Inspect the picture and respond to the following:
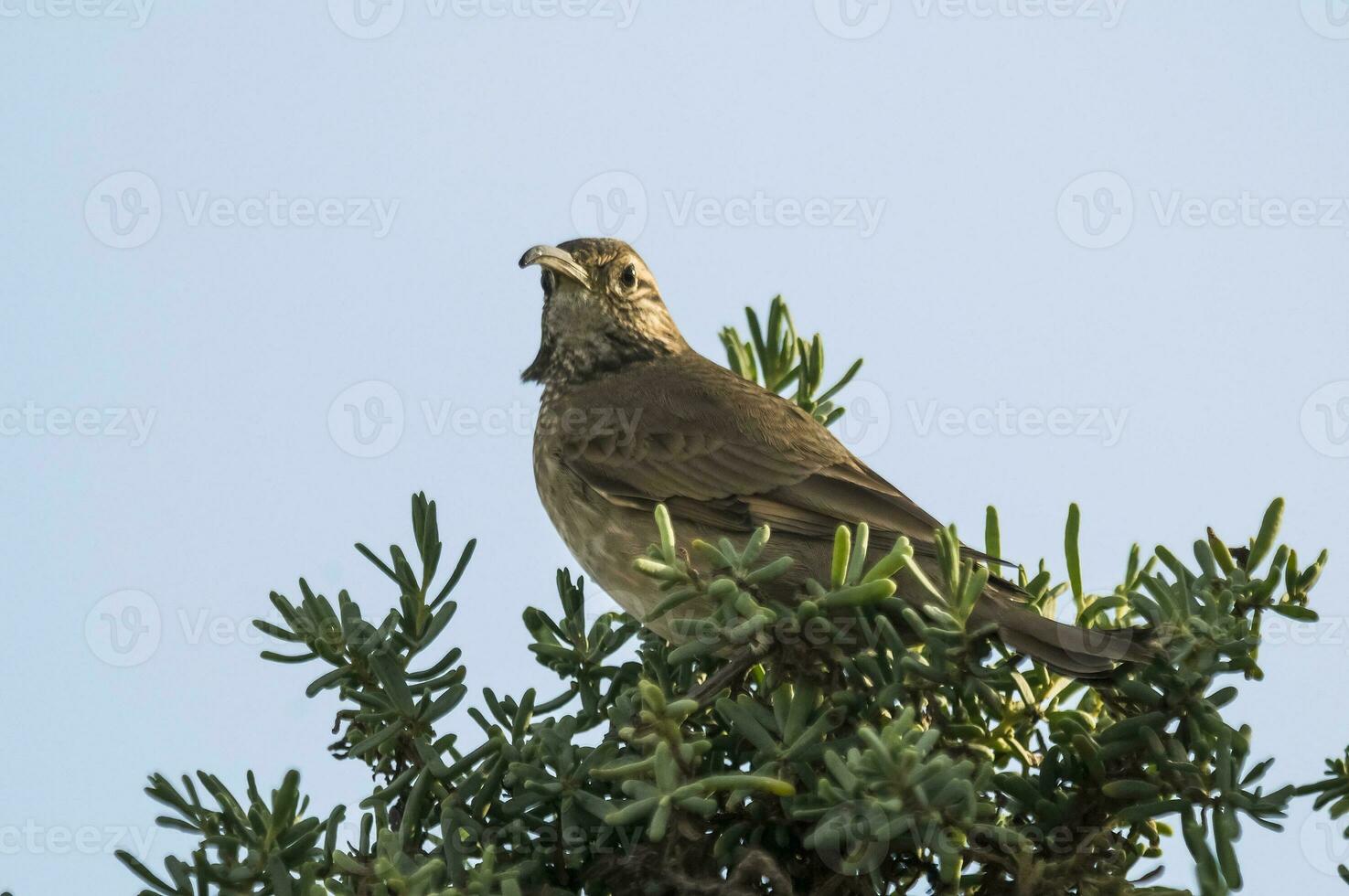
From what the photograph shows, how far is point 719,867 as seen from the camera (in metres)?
2.81

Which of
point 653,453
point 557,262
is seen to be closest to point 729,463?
point 653,453

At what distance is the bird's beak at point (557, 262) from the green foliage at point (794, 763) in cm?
253

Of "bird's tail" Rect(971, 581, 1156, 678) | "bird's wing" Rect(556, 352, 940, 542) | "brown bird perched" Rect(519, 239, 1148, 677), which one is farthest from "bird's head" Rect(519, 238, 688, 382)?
"bird's tail" Rect(971, 581, 1156, 678)

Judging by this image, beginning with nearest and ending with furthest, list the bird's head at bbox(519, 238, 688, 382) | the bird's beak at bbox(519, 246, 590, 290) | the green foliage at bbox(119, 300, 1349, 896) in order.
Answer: the green foliage at bbox(119, 300, 1349, 896)
the bird's beak at bbox(519, 246, 590, 290)
the bird's head at bbox(519, 238, 688, 382)

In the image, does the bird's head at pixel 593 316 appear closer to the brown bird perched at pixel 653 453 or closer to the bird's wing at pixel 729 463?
the brown bird perched at pixel 653 453

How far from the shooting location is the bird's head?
6266 mm

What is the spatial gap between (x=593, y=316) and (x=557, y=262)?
40cm

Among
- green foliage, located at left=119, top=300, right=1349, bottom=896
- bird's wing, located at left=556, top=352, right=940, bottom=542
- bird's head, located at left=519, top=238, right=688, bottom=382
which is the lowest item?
green foliage, located at left=119, top=300, right=1349, bottom=896

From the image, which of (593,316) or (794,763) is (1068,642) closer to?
(794,763)

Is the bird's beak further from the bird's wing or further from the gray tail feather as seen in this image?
the gray tail feather

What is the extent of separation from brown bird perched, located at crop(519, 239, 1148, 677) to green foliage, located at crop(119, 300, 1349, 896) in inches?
49.6

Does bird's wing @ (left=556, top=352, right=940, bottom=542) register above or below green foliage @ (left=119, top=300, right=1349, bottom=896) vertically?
above

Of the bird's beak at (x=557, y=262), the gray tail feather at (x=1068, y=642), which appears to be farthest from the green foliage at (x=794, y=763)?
the bird's beak at (x=557, y=262)

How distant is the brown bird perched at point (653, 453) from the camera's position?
16.3 feet
